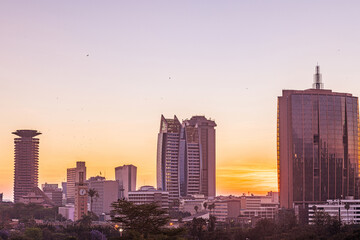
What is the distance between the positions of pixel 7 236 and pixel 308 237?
91151mm

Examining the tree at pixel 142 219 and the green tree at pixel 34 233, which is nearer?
the tree at pixel 142 219

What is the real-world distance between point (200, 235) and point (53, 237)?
50.6 meters

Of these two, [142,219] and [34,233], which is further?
[34,233]

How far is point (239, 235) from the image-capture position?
16338cm

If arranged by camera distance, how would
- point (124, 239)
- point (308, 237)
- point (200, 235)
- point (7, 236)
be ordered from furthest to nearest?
1. point (7, 236)
2. point (200, 235)
3. point (308, 237)
4. point (124, 239)

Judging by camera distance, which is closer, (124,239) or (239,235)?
(124,239)

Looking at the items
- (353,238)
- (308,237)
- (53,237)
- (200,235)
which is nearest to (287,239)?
(308,237)

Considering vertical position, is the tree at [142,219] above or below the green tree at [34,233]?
above

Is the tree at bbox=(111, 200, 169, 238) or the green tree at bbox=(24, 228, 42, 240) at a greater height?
the tree at bbox=(111, 200, 169, 238)

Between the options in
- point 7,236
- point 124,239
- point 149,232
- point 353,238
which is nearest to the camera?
point 353,238

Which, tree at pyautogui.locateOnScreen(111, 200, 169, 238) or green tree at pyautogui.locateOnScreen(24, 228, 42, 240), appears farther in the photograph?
green tree at pyautogui.locateOnScreen(24, 228, 42, 240)

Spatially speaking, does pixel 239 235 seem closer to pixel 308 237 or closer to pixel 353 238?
pixel 308 237

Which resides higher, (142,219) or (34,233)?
(142,219)

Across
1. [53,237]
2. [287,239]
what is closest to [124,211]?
[287,239]
